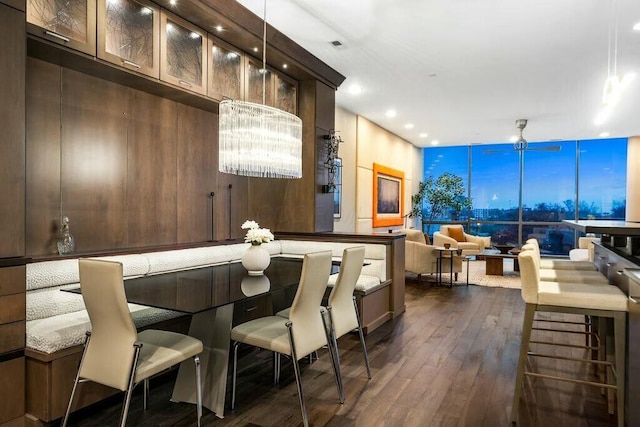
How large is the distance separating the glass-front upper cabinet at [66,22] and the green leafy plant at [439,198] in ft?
28.6

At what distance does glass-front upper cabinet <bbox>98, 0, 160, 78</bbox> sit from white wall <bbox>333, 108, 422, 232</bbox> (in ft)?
13.3

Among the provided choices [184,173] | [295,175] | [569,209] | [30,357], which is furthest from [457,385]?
[569,209]

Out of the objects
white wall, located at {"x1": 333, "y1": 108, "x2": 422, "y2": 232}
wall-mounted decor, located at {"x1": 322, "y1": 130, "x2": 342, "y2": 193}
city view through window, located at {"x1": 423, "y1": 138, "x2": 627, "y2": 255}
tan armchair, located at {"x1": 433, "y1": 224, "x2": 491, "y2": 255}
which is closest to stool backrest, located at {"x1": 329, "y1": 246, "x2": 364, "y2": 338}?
wall-mounted decor, located at {"x1": 322, "y1": 130, "x2": 342, "y2": 193}

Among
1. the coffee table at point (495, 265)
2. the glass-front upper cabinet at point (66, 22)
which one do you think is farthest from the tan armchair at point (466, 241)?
the glass-front upper cabinet at point (66, 22)

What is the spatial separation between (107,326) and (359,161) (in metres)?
6.00

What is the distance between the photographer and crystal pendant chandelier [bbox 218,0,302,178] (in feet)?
9.97

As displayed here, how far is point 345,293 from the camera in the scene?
3033 millimetres

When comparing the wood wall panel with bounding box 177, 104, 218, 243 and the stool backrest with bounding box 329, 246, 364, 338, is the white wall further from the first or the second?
the stool backrest with bounding box 329, 246, 364, 338

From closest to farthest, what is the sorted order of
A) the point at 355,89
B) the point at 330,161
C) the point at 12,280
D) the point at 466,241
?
the point at 12,280 < the point at 330,161 < the point at 355,89 < the point at 466,241

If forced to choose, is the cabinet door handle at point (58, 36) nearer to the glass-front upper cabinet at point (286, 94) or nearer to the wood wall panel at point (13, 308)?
the wood wall panel at point (13, 308)

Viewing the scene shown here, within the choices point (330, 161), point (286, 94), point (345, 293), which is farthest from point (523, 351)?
point (286, 94)

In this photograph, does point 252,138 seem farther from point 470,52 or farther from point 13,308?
point 470,52

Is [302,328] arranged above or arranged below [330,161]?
below

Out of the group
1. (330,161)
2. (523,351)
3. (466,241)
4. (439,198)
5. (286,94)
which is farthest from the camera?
(439,198)
